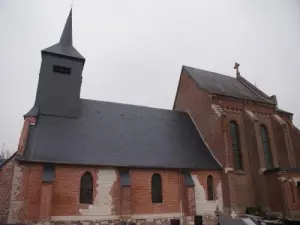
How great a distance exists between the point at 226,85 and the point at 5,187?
1995 cm

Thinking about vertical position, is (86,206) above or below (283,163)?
below

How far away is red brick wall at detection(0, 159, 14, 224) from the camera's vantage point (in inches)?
547

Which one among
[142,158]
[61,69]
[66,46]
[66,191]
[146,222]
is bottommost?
[146,222]

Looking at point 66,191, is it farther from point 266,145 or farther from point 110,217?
point 266,145

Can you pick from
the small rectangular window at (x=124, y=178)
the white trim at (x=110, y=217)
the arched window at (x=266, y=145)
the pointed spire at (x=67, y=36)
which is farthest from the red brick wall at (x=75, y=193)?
the pointed spire at (x=67, y=36)

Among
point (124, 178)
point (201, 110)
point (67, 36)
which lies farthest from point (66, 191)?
point (201, 110)

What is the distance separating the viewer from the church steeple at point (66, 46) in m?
19.6

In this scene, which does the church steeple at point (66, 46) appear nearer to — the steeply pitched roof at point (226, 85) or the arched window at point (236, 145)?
the steeply pitched roof at point (226, 85)

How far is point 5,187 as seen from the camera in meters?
14.4

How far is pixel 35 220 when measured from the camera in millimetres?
13961

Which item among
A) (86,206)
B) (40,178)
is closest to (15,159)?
(40,178)

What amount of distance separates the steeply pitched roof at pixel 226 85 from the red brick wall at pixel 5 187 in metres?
15.2

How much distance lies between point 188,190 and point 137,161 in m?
3.81

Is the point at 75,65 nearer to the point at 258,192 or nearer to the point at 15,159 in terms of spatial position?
the point at 15,159
